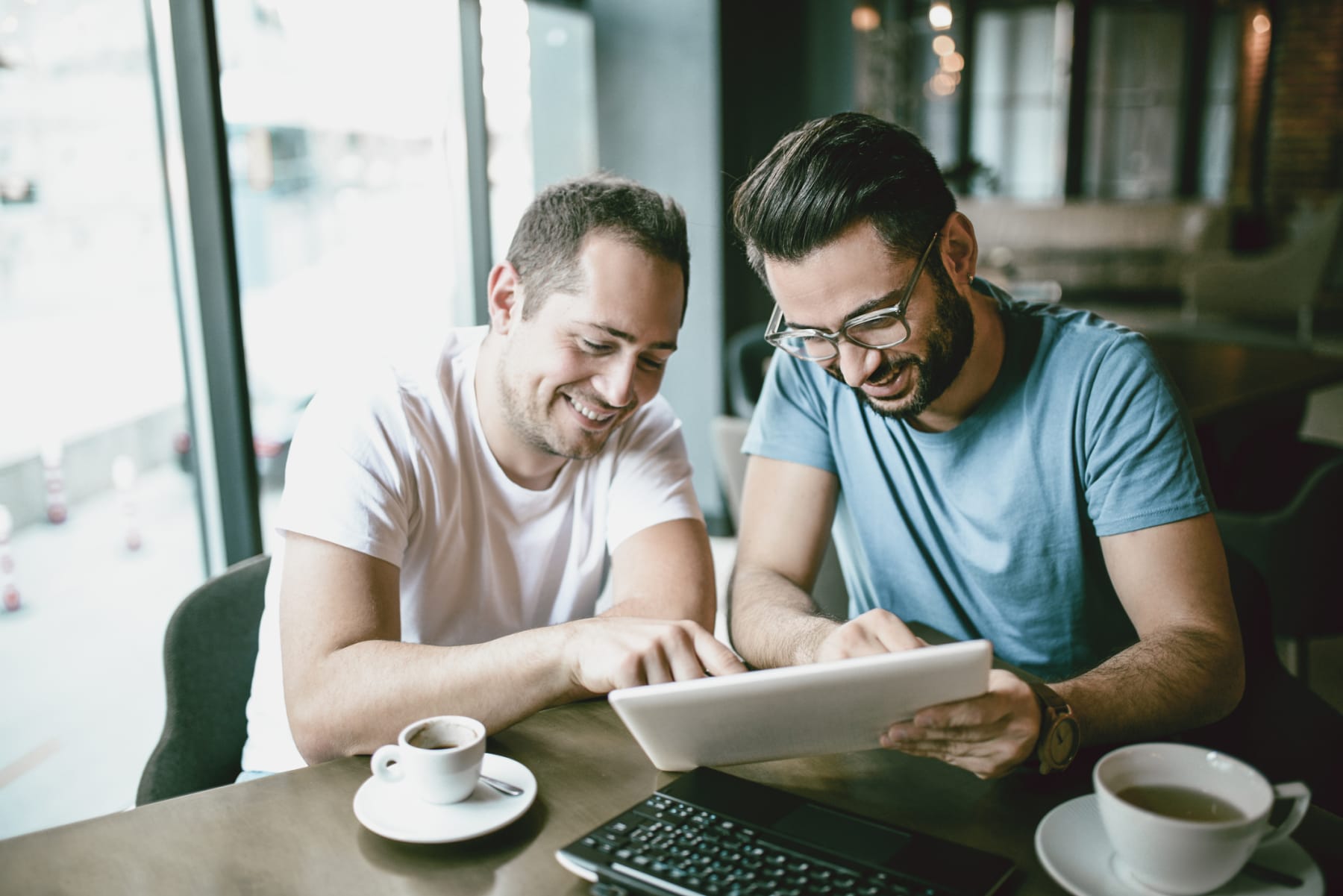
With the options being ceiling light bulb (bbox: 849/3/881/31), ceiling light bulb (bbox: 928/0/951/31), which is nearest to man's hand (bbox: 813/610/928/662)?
ceiling light bulb (bbox: 849/3/881/31)

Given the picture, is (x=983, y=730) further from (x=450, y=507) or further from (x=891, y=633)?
(x=450, y=507)

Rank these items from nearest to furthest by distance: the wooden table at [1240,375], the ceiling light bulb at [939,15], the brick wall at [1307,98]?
the wooden table at [1240,375] → the ceiling light bulb at [939,15] → the brick wall at [1307,98]

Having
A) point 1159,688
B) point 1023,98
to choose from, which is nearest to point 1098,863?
point 1159,688

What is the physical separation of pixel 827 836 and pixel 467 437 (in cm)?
84

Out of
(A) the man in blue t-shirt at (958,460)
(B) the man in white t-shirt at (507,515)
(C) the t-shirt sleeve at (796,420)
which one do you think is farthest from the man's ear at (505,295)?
(C) the t-shirt sleeve at (796,420)

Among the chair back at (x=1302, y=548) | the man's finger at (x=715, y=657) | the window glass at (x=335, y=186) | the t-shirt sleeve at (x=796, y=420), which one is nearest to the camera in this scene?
the man's finger at (x=715, y=657)

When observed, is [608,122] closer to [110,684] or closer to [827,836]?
[110,684]

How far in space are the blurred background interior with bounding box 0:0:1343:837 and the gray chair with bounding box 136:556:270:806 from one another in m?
0.50

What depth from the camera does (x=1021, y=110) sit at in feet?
32.7

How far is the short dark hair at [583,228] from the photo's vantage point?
146 centimetres

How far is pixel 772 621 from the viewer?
1.48 m

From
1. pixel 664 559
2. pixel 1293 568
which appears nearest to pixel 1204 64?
pixel 1293 568

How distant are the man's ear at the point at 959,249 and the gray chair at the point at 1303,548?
1279 mm

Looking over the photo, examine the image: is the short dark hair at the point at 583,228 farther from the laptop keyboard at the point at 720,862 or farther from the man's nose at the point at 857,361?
the laptop keyboard at the point at 720,862
